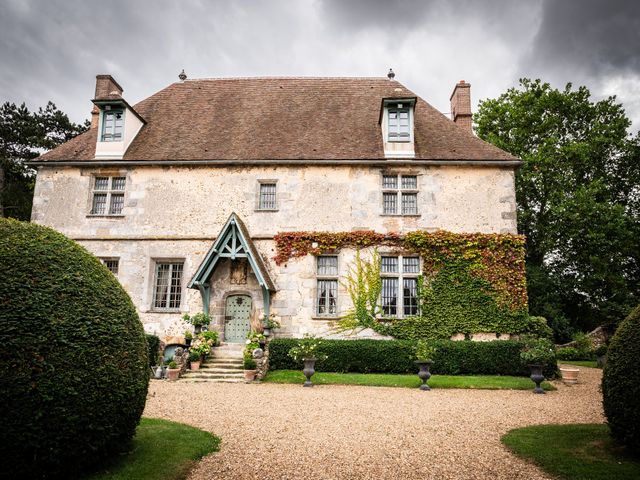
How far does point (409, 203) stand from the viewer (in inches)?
647

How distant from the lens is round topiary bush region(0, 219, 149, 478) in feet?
13.3

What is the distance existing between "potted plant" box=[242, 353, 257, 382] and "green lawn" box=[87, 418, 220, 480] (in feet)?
17.6

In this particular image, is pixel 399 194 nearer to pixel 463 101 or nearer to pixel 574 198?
pixel 463 101

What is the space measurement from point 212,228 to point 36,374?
12379 mm

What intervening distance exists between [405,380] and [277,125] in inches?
426

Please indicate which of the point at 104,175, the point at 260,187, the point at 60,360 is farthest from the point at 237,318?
the point at 60,360

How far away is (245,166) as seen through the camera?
1670 cm

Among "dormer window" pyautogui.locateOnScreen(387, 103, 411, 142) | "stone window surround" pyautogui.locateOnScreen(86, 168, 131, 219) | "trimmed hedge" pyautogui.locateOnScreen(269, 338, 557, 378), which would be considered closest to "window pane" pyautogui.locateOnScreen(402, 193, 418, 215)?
"dormer window" pyautogui.locateOnScreen(387, 103, 411, 142)

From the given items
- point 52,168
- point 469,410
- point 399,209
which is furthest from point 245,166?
point 469,410

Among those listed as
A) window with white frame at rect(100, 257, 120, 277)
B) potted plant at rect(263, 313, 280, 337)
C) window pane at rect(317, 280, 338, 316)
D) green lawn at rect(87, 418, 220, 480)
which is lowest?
green lawn at rect(87, 418, 220, 480)

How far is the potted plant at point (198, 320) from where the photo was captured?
48.4 ft

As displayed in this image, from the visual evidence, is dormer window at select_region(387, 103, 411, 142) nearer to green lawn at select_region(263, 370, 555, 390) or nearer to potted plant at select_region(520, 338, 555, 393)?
potted plant at select_region(520, 338, 555, 393)

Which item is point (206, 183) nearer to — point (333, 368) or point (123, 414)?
point (333, 368)

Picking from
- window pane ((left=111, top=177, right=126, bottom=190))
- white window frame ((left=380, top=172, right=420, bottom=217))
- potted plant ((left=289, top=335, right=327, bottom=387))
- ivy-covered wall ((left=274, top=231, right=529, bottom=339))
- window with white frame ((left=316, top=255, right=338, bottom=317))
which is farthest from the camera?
window pane ((left=111, top=177, right=126, bottom=190))
